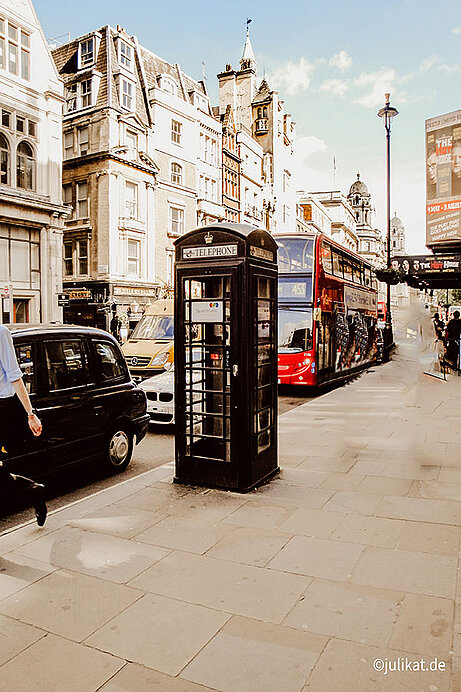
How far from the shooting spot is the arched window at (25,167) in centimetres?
2559

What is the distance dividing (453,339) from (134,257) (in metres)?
20.9

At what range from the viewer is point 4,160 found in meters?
24.8

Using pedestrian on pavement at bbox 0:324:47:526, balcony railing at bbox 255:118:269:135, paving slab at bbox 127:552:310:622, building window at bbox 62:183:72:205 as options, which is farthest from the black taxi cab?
balcony railing at bbox 255:118:269:135

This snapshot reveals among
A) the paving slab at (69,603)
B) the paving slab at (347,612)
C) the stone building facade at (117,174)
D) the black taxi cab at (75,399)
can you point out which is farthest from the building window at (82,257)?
the paving slab at (347,612)

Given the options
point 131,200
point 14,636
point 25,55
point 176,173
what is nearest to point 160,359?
point 14,636

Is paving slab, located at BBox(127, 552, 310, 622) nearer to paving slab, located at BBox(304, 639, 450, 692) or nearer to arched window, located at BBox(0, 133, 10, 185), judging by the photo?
paving slab, located at BBox(304, 639, 450, 692)

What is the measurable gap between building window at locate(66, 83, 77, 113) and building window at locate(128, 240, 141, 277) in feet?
28.2

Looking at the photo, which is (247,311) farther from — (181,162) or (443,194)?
(181,162)

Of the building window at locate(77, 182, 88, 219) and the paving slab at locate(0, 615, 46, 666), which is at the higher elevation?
the building window at locate(77, 182, 88, 219)

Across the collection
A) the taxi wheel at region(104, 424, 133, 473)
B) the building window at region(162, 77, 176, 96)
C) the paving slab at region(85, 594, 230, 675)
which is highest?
the building window at region(162, 77, 176, 96)

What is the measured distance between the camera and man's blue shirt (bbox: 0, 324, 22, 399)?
4.14 metres

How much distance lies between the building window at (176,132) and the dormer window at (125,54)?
4.57 metres

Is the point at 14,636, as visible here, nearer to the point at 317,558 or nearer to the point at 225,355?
the point at 317,558

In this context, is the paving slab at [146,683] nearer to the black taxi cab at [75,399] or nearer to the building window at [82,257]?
the black taxi cab at [75,399]
